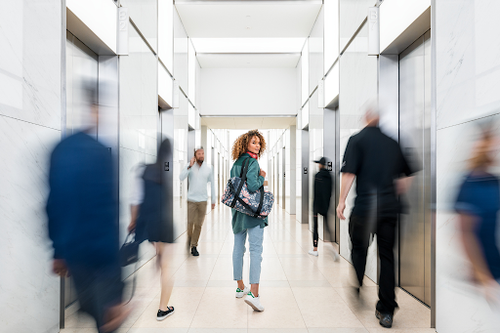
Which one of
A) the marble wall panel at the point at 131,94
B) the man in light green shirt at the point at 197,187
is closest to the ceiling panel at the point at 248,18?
the marble wall panel at the point at 131,94

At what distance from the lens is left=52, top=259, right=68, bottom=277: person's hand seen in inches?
58.8

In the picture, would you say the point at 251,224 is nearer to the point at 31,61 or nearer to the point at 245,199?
the point at 245,199

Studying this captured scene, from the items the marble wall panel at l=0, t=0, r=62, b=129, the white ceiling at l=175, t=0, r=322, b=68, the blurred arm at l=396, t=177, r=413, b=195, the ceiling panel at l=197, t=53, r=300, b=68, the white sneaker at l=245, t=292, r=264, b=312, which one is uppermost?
the white ceiling at l=175, t=0, r=322, b=68

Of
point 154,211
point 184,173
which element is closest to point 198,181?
point 184,173

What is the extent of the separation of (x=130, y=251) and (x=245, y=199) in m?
1.38

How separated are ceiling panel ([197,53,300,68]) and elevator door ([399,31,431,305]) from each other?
25.3 feet

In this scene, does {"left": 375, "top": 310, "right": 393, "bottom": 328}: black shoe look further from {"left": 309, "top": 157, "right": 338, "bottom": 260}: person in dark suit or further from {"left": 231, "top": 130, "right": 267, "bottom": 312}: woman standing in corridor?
{"left": 309, "top": 157, "right": 338, "bottom": 260}: person in dark suit

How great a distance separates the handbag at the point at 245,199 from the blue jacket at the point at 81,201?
1.69 m

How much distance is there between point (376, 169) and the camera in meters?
2.85

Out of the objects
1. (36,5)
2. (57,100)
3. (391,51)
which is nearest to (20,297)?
(57,100)

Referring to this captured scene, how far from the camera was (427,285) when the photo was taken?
346 centimetres

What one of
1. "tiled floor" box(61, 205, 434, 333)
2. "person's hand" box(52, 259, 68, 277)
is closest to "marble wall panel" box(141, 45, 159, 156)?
"tiled floor" box(61, 205, 434, 333)

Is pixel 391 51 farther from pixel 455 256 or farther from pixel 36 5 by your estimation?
pixel 36 5

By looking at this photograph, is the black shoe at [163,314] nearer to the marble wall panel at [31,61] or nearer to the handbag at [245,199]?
the handbag at [245,199]
